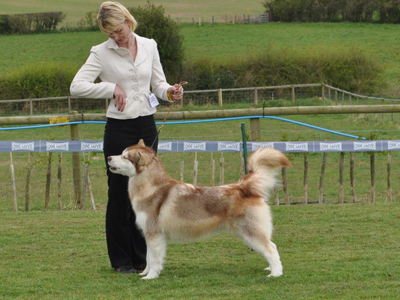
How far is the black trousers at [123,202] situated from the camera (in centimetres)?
616

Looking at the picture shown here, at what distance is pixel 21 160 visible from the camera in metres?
16.2

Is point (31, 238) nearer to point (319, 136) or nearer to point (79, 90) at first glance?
point (79, 90)

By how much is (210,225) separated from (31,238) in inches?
121

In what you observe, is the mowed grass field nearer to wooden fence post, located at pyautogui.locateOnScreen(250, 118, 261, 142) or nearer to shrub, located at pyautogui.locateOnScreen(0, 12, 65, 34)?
wooden fence post, located at pyautogui.locateOnScreen(250, 118, 261, 142)

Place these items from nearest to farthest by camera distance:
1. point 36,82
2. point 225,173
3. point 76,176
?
point 76,176, point 225,173, point 36,82

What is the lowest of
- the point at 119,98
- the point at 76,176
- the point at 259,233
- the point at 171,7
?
the point at 76,176

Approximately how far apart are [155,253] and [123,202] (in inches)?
26.0

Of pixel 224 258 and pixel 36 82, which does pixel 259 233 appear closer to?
pixel 224 258

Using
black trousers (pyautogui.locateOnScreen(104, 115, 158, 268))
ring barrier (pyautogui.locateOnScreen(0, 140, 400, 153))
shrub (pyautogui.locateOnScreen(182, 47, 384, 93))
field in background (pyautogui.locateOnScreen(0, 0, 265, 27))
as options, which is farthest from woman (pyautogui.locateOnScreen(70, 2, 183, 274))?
field in background (pyautogui.locateOnScreen(0, 0, 265, 27))

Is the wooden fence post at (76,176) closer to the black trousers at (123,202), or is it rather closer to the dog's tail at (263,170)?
the black trousers at (123,202)

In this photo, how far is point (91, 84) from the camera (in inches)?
234

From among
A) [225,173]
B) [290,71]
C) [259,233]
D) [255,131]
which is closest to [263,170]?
[259,233]

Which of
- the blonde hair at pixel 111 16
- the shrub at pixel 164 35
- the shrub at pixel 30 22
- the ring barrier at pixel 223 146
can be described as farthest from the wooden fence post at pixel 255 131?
the shrub at pixel 30 22

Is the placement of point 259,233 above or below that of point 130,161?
below
